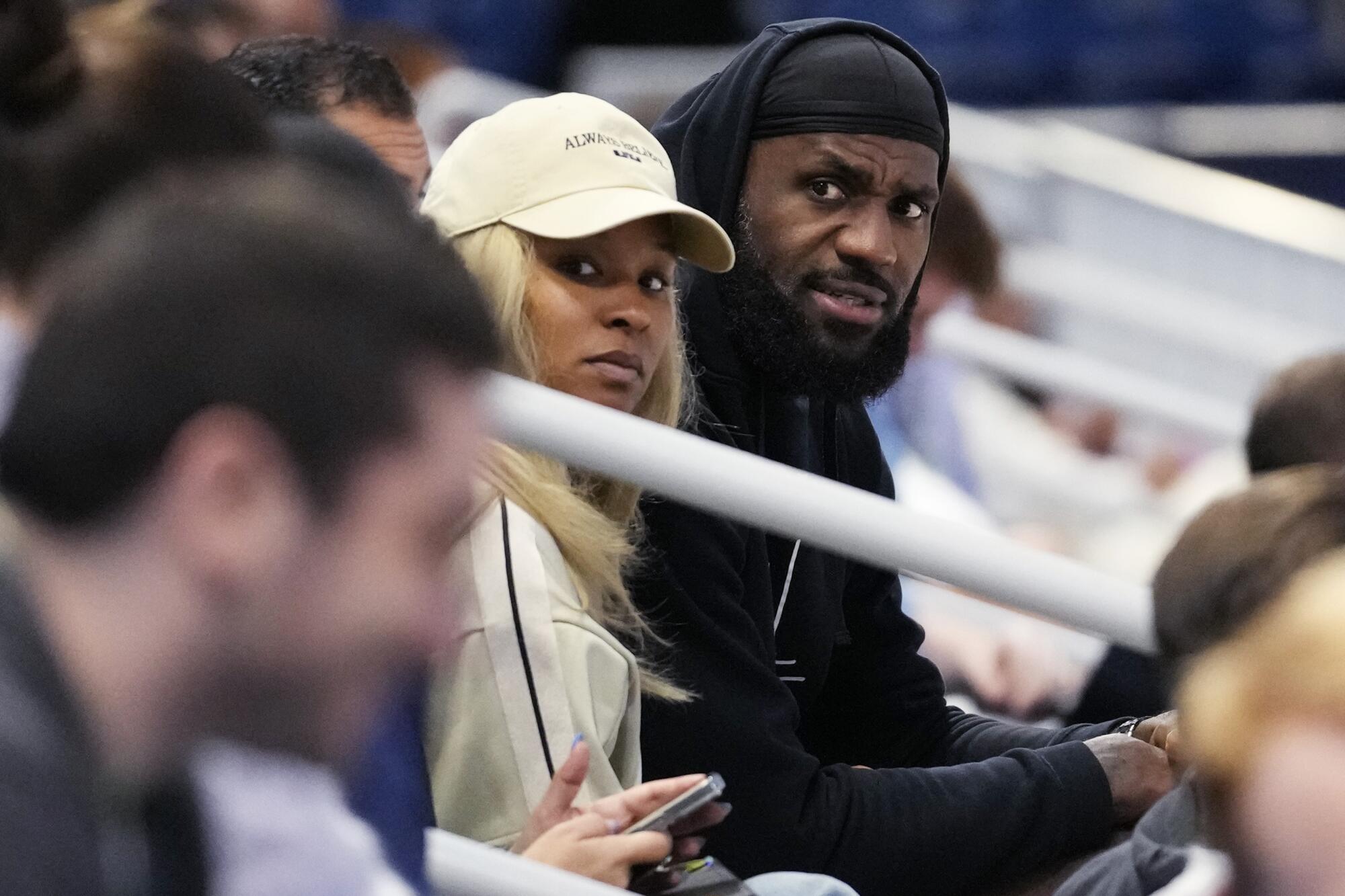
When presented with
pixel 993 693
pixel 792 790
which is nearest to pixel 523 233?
pixel 792 790

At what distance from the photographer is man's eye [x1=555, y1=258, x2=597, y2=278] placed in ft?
6.21

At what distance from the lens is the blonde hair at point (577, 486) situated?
167 centimetres

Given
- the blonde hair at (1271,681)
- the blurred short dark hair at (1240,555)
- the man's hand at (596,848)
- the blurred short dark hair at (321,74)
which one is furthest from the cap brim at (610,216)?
the blonde hair at (1271,681)

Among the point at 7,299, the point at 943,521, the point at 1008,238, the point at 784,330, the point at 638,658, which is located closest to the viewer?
the point at 7,299

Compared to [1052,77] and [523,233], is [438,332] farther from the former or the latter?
[1052,77]

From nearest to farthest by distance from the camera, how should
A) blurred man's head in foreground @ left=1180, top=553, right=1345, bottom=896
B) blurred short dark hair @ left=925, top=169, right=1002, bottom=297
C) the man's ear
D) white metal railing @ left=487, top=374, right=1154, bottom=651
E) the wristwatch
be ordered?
the man's ear, blurred man's head in foreground @ left=1180, top=553, right=1345, bottom=896, white metal railing @ left=487, top=374, right=1154, bottom=651, the wristwatch, blurred short dark hair @ left=925, top=169, right=1002, bottom=297

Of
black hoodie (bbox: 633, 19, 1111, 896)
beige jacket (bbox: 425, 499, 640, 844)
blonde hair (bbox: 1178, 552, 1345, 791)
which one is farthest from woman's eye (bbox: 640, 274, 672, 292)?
blonde hair (bbox: 1178, 552, 1345, 791)

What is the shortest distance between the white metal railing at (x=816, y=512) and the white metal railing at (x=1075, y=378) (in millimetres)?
2563

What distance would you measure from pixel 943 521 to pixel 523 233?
2.01ft

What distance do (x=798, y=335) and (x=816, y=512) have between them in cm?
76

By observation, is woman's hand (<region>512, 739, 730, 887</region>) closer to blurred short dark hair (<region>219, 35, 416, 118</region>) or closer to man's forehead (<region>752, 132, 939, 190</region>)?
man's forehead (<region>752, 132, 939, 190</region>)

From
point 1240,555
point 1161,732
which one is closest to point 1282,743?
point 1240,555

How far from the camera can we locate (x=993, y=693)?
2.85 m

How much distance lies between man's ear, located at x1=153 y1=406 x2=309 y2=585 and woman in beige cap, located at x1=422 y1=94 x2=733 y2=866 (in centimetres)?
72
